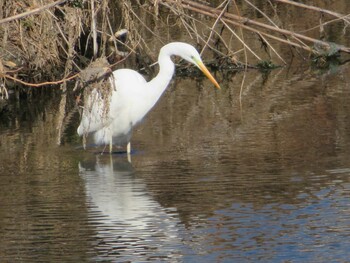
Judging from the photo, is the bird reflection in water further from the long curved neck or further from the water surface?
the long curved neck

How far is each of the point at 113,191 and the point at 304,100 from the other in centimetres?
414

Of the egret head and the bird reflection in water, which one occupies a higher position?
the egret head

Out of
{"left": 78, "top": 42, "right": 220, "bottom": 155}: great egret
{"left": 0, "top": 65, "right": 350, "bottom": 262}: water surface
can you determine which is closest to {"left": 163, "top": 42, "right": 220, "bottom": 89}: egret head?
{"left": 78, "top": 42, "right": 220, "bottom": 155}: great egret

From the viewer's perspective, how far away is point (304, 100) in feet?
37.1

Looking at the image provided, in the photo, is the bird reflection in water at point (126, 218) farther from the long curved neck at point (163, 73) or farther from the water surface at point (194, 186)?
the long curved neck at point (163, 73)

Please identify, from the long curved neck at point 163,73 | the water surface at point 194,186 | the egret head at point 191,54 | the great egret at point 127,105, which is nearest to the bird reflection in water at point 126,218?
the water surface at point 194,186

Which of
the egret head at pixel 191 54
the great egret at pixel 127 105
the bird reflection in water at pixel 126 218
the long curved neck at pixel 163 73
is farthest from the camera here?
the great egret at pixel 127 105

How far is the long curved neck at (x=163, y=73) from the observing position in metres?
9.02

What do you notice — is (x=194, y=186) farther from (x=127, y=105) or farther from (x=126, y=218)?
(x=127, y=105)

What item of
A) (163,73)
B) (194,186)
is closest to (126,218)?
(194,186)

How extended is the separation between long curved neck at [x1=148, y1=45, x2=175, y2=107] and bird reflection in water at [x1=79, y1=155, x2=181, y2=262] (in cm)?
83

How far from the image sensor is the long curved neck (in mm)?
9023

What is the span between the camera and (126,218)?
275 inches

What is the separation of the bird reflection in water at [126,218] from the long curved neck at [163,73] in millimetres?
829
